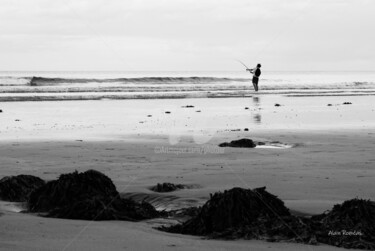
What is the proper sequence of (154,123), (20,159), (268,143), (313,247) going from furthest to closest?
(154,123) → (268,143) → (20,159) → (313,247)

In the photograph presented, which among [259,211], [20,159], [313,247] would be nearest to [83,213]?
[259,211]

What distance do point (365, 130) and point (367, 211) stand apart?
392 inches

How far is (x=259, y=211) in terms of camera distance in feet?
18.0

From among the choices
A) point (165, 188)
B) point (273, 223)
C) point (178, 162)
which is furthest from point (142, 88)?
point (273, 223)

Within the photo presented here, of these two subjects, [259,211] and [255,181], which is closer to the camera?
[259,211]

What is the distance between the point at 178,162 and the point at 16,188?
300 cm

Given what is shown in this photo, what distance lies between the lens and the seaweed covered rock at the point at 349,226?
15.7 feet

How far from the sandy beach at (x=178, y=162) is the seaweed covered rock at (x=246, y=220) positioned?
184 millimetres

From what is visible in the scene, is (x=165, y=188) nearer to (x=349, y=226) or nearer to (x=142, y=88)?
(x=349, y=226)

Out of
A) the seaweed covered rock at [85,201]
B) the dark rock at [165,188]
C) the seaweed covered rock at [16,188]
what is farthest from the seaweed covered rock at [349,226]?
the seaweed covered rock at [16,188]

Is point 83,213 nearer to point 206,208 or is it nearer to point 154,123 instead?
point 206,208

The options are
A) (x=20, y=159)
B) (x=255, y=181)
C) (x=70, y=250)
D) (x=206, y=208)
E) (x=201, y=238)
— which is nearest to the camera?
(x=70, y=250)

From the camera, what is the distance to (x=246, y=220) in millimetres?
5293

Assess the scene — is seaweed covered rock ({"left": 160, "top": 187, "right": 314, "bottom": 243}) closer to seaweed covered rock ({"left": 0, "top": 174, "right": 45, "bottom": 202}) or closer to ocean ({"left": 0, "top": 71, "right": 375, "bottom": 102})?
seaweed covered rock ({"left": 0, "top": 174, "right": 45, "bottom": 202})
